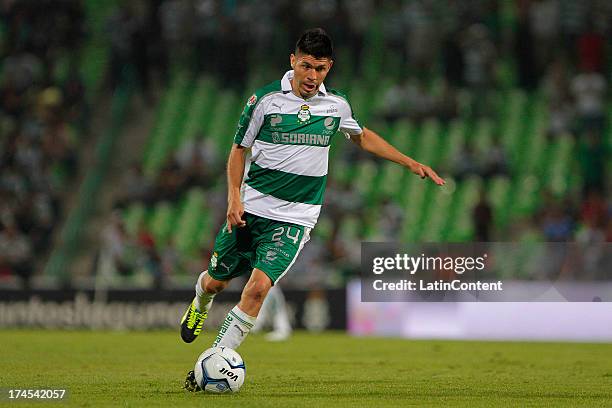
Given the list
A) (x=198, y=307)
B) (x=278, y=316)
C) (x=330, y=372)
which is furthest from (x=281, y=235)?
(x=278, y=316)

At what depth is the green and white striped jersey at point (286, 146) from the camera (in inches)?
350

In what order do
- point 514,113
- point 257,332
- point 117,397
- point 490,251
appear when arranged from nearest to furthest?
point 117,397 → point 490,251 → point 257,332 → point 514,113

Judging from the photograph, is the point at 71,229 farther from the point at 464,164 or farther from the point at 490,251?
the point at 490,251

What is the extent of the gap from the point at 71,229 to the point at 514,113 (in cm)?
904

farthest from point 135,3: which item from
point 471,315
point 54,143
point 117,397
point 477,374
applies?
point 117,397

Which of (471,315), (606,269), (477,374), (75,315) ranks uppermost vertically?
(477,374)

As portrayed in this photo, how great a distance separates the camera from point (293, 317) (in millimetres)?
20188

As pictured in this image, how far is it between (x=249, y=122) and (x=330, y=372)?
3209mm

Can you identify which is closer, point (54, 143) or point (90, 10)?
point (54, 143)

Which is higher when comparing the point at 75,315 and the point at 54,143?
the point at 54,143

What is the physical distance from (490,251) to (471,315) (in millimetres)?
1646

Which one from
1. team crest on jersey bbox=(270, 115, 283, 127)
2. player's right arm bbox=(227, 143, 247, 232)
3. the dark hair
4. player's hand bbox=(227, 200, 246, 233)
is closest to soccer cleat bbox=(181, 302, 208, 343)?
player's right arm bbox=(227, 143, 247, 232)

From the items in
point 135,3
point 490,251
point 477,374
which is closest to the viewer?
point 477,374

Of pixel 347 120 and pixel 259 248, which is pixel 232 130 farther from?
pixel 259 248
